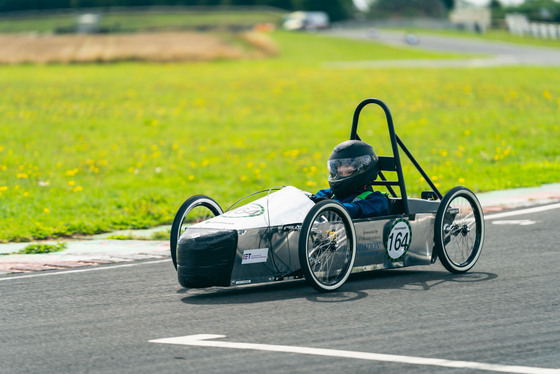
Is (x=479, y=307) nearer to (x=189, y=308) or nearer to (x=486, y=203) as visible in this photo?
(x=189, y=308)

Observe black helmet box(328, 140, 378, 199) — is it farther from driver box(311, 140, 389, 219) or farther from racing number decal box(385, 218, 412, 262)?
racing number decal box(385, 218, 412, 262)

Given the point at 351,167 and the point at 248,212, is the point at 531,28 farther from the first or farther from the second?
the point at 248,212

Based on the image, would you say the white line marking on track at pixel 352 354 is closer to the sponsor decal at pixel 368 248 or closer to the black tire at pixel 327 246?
the black tire at pixel 327 246

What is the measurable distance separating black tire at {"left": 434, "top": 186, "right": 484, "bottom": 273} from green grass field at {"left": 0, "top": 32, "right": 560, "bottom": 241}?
4.59 meters

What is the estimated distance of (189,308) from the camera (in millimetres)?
7289

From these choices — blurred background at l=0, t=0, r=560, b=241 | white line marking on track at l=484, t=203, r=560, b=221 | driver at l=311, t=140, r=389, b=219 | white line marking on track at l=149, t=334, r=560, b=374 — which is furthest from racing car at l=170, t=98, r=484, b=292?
blurred background at l=0, t=0, r=560, b=241

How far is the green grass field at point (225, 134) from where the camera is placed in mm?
13883

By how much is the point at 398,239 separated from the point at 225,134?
14.5 metres

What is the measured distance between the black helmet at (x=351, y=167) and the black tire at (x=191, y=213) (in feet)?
3.66

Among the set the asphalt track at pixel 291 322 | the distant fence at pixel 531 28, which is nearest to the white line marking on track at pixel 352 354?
the asphalt track at pixel 291 322

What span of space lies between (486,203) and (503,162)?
4310 millimetres

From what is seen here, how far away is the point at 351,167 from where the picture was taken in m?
8.18

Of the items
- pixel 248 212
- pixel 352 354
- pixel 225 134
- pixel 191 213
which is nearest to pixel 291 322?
pixel 352 354

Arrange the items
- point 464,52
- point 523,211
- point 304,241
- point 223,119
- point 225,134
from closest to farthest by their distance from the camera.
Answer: point 304,241 → point 523,211 → point 225,134 → point 223,119 → point 464,52
